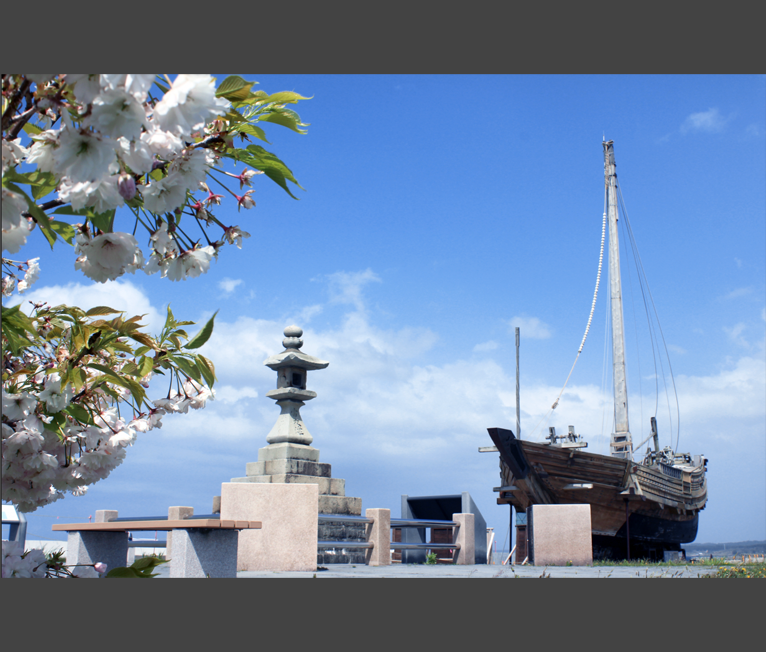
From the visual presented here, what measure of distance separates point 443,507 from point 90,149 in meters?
15.6

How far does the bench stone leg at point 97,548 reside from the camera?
7.73 meters

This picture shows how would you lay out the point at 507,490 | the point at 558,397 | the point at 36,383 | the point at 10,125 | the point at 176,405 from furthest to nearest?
the point at 558,397, the point at 507,490, the point at 176,405, the point at 36,383, the point at 10,125

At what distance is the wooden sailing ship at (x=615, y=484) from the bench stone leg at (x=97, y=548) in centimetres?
1083

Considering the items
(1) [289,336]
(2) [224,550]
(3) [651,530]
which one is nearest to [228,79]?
(2) [224,550]

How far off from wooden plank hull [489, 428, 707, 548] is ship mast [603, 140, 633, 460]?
141cm

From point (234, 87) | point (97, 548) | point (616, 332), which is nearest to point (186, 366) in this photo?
point (234, 87)

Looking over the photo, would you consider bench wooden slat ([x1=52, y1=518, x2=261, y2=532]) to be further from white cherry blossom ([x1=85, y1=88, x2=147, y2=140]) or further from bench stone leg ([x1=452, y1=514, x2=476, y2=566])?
bench stone leg ([x1=452, y1=514, x2=476, y2=566])

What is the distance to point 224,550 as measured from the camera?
6.59 metres

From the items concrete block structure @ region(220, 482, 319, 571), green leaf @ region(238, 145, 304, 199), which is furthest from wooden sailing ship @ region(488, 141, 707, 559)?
green leaf @ region(238, 145, 304, 199)

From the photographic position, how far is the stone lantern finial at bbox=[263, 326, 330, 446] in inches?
505

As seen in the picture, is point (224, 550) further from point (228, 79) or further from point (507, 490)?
point (507, 490)

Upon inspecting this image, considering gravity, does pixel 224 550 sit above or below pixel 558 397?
below

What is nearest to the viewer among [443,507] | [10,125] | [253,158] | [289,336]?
[10,125]

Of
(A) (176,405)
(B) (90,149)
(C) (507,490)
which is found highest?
(B) (90,149)
